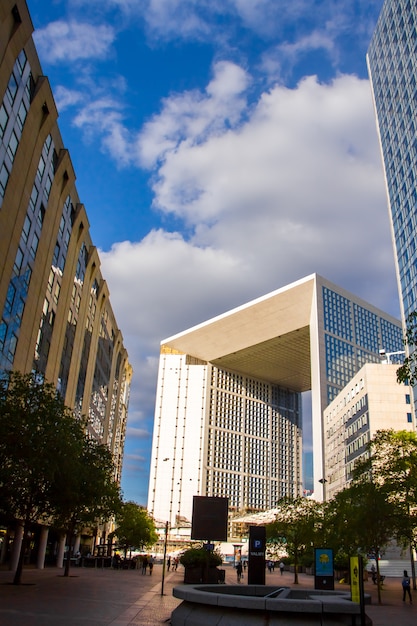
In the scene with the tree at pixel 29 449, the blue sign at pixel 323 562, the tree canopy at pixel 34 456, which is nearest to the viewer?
the blue sign at pixel 323 562

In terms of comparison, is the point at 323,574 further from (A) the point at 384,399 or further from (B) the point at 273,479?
(B) the point at 273,479

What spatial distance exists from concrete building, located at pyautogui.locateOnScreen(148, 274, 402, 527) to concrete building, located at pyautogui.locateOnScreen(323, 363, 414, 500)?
29774 mm

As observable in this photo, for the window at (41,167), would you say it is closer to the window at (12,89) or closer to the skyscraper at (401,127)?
the window at (12,89)

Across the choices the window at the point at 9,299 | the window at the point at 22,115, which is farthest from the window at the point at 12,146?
the window at the point at 9,299

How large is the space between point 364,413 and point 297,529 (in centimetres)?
3448

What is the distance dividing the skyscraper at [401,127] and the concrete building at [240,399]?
53406 millimetres

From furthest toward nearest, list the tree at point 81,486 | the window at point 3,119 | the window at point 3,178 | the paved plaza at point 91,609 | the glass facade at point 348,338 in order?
the glass facade at point 348,338 → the window at point 3,178 → the window at point 3,119 → the tree at point 81,486 → the paved plaza at point 91,609

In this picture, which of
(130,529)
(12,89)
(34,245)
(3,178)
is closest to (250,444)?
(130,529)

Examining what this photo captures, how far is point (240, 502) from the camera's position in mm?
173750

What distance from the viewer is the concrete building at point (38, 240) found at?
39281 mm

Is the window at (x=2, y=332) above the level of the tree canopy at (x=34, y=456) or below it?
above

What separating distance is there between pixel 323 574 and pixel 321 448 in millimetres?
91499

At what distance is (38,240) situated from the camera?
47.2 meters

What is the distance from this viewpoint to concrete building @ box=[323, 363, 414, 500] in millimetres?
85312
